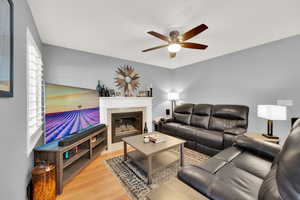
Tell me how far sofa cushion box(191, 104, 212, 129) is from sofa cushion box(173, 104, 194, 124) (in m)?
0.12

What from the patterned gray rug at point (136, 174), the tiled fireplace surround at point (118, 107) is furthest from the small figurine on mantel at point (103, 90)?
the patterned gray rug at point (136, 174)

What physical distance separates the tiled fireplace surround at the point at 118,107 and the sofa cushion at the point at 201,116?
1349mm

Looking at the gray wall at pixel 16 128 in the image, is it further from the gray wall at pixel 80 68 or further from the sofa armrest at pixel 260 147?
the sofa armrest at pixel 260 147

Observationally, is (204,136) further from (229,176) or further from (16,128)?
(16,128)

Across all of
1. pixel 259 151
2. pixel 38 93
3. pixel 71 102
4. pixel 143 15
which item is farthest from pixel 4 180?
pixel 259 151

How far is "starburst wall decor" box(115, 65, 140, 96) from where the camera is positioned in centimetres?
334

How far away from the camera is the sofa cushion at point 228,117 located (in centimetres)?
256

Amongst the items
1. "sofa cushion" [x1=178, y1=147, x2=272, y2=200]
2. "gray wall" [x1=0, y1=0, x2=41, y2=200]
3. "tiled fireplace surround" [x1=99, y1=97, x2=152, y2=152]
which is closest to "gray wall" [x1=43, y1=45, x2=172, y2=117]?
"tiled fireplace surround" [x1=99, y1=97, x2=152, y2=152]

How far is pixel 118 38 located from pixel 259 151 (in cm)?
283

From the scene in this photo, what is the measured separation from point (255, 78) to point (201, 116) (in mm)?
1512

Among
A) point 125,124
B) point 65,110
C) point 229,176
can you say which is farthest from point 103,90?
point 229,176

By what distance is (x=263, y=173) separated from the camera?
3.93ft

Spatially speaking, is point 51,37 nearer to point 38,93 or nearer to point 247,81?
point 38,93

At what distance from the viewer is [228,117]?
9.05 feet
